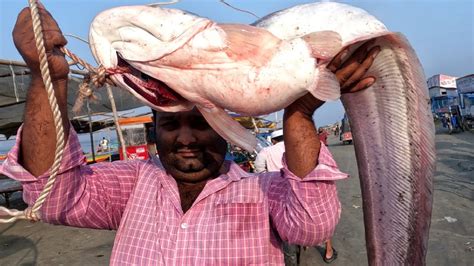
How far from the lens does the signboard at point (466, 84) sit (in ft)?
79.1

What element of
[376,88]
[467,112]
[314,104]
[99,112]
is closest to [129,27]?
[314,104]

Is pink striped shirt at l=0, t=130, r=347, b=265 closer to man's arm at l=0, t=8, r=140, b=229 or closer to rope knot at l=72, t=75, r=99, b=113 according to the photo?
man's arm at l=0, t=8, r=140, b=229

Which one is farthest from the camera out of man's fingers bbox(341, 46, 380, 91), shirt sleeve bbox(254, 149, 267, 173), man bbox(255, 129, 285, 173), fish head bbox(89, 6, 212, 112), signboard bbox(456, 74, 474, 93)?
signboard bbox(456, 74, 474, 93)

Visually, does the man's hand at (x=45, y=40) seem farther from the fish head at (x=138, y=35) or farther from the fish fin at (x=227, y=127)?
the fish fin at (x=227, y=127)

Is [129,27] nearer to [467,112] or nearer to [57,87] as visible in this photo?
[57,87]

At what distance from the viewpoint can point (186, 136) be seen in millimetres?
1983

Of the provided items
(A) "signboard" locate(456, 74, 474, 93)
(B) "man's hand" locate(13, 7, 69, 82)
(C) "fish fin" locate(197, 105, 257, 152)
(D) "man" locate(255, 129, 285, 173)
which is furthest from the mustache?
(A) "signboard" locate(456, 74, 474, 93)

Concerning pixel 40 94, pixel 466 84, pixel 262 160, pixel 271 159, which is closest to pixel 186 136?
pixel 40 94

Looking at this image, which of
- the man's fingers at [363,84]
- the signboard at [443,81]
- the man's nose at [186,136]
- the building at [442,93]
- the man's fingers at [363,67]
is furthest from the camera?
the signboard at [443,81]

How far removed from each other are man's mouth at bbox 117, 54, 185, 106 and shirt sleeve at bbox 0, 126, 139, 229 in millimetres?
421

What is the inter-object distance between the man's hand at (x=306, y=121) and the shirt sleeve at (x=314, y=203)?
0.04 m

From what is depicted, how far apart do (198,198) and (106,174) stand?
50cm

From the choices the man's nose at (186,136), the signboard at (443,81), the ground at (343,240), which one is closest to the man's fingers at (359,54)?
the man's nose at (186,136)

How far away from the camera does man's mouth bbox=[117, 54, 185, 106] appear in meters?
1.47
